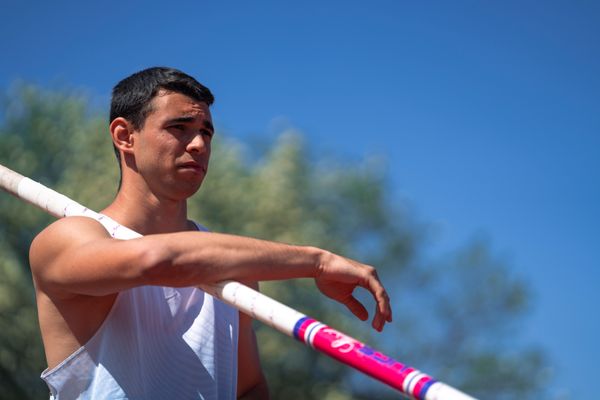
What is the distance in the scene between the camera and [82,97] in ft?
44.0

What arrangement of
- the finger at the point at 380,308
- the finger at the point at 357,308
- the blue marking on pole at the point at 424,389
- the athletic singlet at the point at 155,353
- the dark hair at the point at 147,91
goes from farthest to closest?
the dark hair at the point at 147,91 < the athletic singlet at the point at 155,353 < the finger at the point at 357,308 < the finger at the point at 380,308 < the blue marking on pole at the point at 424,389

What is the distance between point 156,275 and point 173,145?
0.77m

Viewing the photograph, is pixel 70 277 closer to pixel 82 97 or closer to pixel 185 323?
pixel 185 323

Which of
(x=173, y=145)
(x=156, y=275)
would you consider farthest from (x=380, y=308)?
(x=173, y=145)

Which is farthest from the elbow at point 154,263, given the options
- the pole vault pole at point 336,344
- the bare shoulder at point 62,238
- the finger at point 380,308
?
the finger at point 380,308

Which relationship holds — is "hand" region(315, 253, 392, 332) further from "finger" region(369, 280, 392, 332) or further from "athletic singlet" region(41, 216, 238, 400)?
"athletic singlet" region(41, 216, 238, 400)

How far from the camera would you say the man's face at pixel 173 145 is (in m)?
2.77

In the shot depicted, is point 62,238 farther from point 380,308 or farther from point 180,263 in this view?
point 380,308

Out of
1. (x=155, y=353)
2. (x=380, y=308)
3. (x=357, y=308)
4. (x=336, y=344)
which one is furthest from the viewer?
(x=155, y=353)

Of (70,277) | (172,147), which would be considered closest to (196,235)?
(70,277)

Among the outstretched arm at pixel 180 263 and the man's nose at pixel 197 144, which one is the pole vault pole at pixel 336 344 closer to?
the outstretched arm at pixel 180 263

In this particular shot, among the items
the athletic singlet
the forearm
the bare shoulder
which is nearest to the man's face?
the athletic singlet

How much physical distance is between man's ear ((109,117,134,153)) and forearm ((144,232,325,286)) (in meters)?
0.83

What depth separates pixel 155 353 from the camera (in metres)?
2.67
